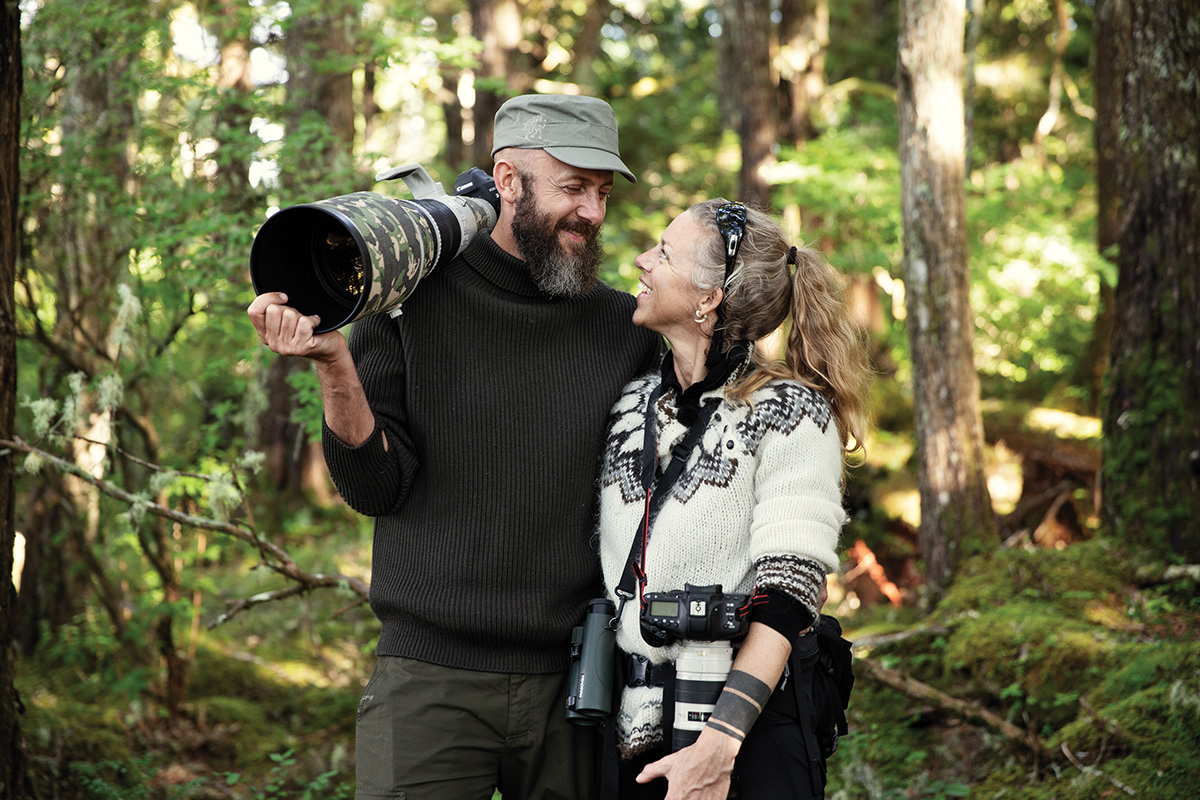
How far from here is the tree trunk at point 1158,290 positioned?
15.3 ft

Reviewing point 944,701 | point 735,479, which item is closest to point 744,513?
point 735,479

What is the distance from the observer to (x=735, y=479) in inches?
87.2

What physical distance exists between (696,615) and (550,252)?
42.6 inches

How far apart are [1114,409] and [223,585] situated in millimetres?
7199

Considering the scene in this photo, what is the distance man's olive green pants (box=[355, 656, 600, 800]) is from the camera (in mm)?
2291

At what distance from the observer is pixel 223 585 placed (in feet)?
28.1

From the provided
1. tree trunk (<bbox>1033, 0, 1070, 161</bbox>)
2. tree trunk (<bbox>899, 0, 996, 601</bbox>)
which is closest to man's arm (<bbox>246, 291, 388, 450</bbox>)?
tree trunk (<bbox>899, 0, 996, 601</bbox>)

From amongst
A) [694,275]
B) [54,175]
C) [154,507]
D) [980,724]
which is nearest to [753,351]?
[694,275]

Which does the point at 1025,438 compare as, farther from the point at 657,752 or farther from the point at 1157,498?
the point at 657,752

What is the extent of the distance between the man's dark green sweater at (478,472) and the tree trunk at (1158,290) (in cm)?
348

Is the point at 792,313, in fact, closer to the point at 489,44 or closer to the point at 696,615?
the point at 696,615

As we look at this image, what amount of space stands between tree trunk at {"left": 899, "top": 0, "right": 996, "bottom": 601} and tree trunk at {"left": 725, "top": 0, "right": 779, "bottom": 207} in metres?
3.86

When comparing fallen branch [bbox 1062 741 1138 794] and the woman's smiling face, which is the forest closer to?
fallen branch [bbox 1062 741 1138 794]

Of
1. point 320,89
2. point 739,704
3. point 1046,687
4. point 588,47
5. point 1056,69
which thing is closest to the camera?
point 739,704
